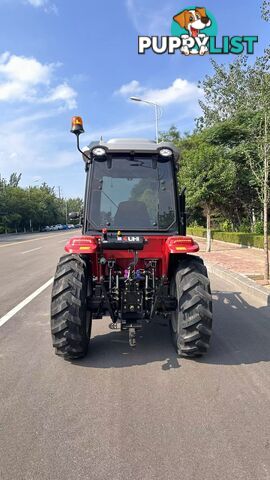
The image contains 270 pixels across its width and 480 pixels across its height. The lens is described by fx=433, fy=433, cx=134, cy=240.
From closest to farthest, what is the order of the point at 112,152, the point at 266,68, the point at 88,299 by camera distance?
the point at 88,299
the point at 112,152
the point at 266,68

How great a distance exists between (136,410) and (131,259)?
7.03ft

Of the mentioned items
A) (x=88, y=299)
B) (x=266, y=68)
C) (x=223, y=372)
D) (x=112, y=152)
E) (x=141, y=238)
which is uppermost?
(x=266, y=68)

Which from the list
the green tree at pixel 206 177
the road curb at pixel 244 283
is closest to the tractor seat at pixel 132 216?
the road curb at pixel 244 283

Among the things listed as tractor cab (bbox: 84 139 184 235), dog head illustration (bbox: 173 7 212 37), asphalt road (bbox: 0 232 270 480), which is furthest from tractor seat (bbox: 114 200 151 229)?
dog head illustration (bbox: 173 7 212 37)

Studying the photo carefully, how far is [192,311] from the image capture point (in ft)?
16.7

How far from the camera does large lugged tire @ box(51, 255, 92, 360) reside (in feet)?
16.4

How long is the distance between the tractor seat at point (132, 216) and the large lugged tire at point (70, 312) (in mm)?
887

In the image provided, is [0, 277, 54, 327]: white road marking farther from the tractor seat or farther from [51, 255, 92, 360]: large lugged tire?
the tractor seat

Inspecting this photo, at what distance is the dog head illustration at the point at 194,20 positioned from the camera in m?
20.5

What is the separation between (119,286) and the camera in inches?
213

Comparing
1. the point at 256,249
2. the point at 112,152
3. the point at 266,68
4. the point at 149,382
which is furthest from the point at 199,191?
the point at 149,382

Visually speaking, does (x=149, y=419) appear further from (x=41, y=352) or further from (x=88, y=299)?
(x=41, y=352)

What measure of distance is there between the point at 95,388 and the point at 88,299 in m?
1.23

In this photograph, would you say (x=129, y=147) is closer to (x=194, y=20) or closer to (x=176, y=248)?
(x=176, y=248)
